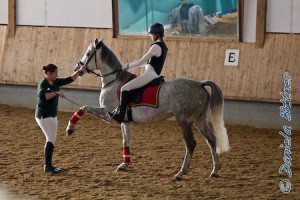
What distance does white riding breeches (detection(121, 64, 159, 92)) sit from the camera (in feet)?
34.7

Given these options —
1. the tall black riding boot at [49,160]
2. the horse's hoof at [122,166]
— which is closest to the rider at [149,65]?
the horse's hoof at [122,166]

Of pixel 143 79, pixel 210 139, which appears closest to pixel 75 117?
pixel 143 79

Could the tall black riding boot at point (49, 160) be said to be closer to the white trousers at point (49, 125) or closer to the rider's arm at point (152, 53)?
the white trousers at point (49, 125)

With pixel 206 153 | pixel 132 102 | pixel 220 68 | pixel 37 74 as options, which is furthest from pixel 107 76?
pixel 37 74

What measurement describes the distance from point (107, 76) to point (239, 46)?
16.8ft

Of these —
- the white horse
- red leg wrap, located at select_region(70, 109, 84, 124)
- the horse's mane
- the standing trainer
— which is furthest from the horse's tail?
the white horse

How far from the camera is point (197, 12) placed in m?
15.8

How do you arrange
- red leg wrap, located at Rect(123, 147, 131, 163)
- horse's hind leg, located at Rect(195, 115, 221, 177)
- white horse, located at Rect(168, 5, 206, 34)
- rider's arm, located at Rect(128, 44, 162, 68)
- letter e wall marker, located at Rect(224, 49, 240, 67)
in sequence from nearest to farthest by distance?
rider's arm, located at Rect(128, 44, 162, 68) → horse's hind leg, located at Rect(195, 115, 221, 177) → red leg wrap, located at Rect(123, 147, 131, 163) → letter e wall marker, located at Rect(224, 49, 240, 67) → white horse, located at Rect(168, 5, 206, 34)

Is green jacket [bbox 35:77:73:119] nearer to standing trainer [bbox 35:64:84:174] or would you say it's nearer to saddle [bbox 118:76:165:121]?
standing trainer [bbox 35:64:84:174]

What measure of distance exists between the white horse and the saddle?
211 inches

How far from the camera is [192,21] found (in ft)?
52.3

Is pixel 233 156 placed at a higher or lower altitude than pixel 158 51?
lower

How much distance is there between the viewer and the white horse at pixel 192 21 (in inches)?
622

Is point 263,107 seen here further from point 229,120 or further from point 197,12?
point 197,12
